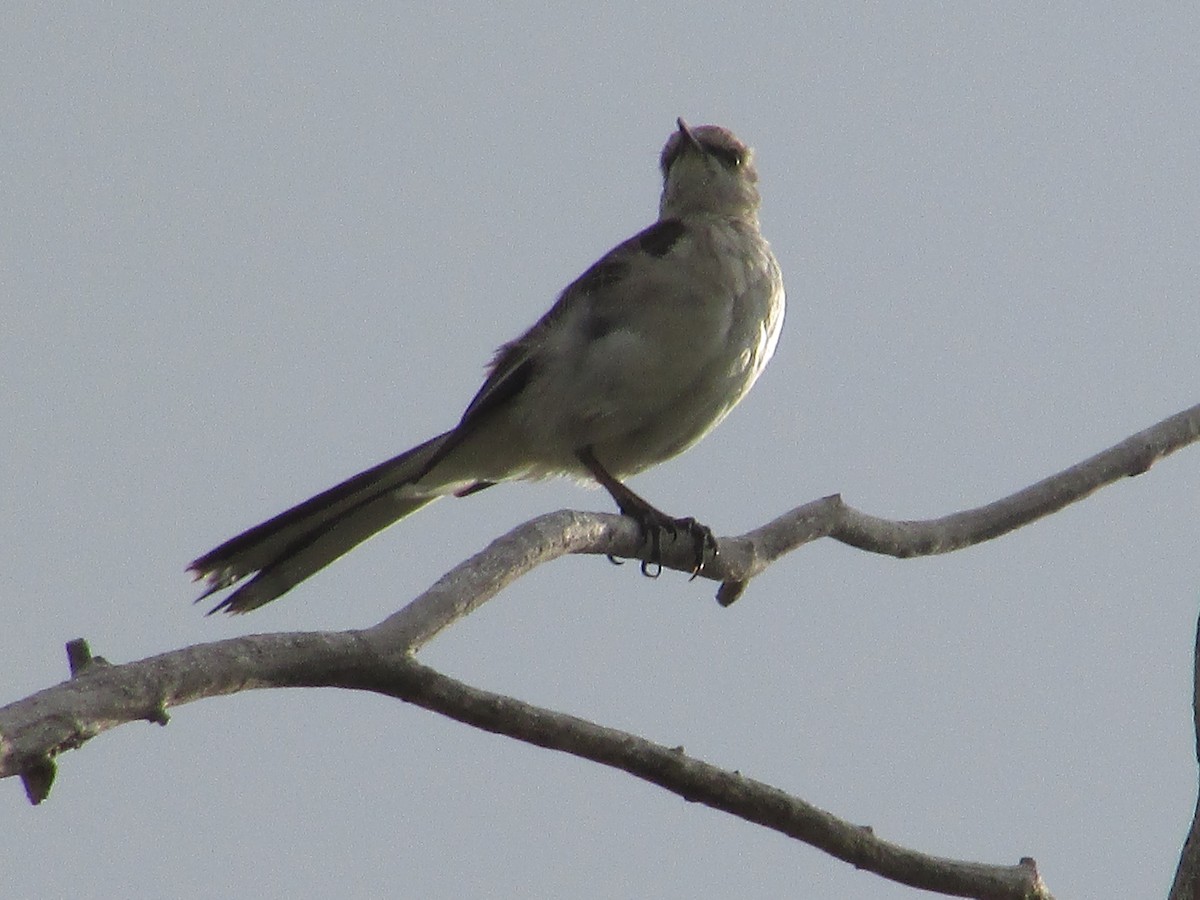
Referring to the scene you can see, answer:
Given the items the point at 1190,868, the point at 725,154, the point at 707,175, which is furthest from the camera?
the point at 725,154

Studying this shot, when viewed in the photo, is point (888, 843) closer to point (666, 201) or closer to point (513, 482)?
point (513, 482)

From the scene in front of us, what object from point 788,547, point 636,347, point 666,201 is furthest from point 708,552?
point 666,201

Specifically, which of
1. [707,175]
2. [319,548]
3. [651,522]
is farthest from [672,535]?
[707,175]

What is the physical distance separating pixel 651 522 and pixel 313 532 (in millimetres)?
1178

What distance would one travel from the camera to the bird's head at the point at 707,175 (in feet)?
23.4

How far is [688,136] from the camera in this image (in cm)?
729

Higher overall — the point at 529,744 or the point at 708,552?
the point at 708,552

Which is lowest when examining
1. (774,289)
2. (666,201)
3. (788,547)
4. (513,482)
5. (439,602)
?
(439,602)

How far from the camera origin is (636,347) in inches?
237

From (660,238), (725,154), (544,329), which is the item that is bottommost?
(544,329)

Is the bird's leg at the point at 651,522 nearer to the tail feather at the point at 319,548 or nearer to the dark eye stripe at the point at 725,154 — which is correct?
the tail feather at the point at 319,548

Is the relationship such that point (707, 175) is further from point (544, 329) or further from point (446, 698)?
point (446, 698)

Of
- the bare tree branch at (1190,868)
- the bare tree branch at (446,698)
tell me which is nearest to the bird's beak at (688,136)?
the bare tree branch at (446,698)

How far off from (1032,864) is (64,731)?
220 cm
